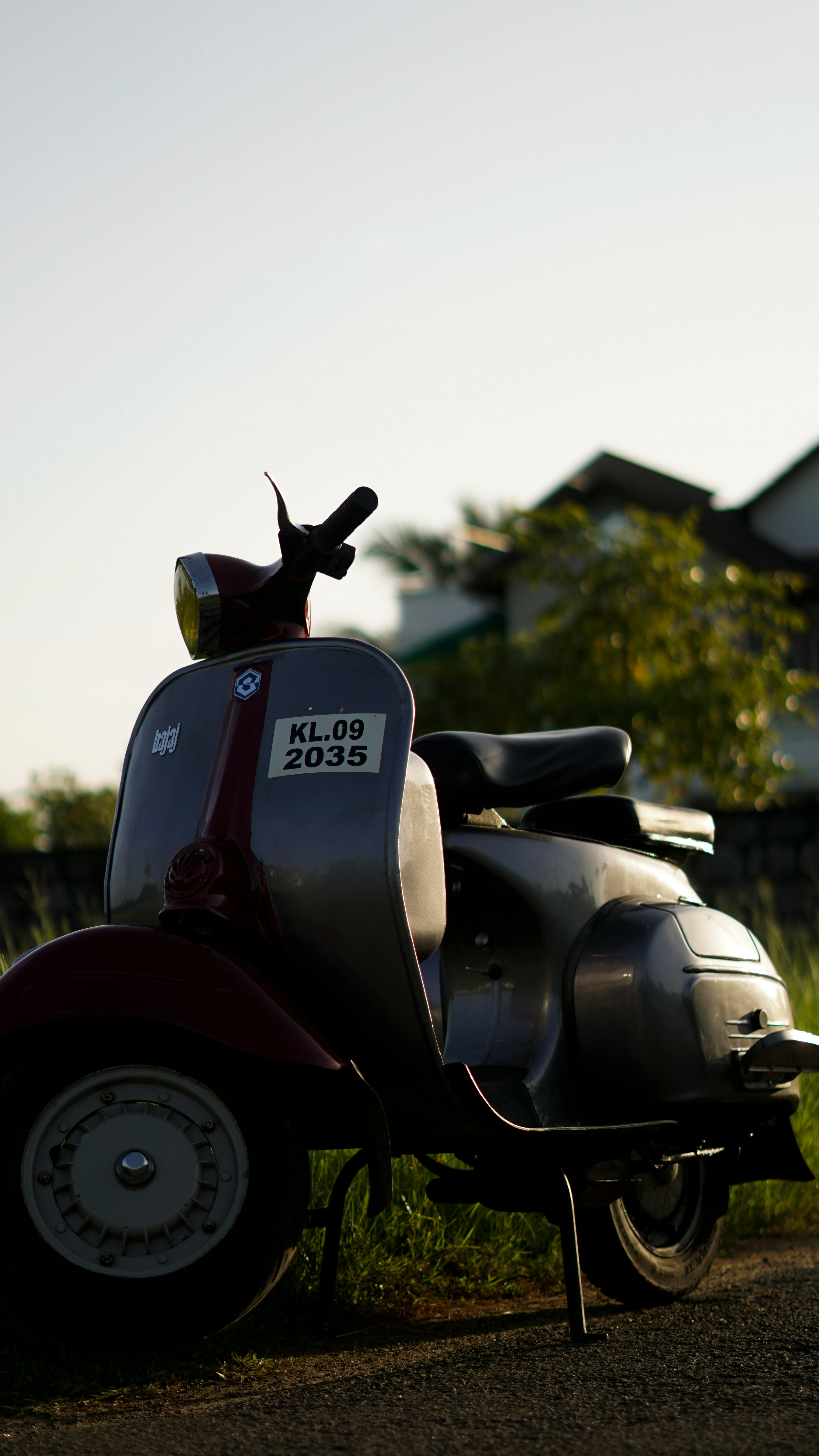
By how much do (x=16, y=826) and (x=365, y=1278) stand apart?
41.4m

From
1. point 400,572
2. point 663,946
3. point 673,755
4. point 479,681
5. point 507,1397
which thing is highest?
point 400,572

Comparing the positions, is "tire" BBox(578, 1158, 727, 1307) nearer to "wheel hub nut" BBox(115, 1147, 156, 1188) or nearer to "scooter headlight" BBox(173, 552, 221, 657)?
"wheel hub nut" BBox(115, 1147, 156, 1188)

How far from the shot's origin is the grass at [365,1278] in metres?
2.80

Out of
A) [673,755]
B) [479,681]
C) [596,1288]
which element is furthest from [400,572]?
[596,1288]

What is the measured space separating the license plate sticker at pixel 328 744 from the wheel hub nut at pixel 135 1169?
2.53 feet

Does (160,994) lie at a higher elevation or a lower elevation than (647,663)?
lower

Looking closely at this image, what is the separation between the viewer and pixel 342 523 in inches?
127

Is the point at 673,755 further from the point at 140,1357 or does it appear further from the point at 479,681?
the point at 140,1357

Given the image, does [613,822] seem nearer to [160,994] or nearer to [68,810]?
[160,994]

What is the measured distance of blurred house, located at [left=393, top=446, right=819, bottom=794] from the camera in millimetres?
25953

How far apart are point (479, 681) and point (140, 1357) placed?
14906mm

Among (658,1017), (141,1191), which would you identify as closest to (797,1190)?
(658,1017)

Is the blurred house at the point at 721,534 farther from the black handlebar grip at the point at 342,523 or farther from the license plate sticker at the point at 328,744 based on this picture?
the license plate sticker at the point at 328,744

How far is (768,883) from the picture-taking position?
392 inches
